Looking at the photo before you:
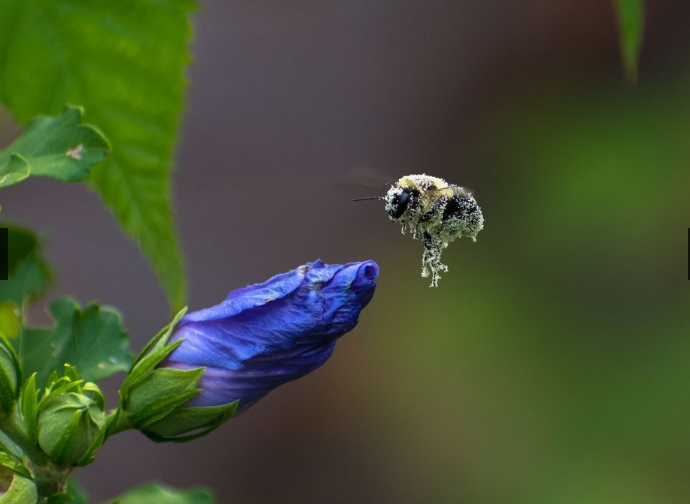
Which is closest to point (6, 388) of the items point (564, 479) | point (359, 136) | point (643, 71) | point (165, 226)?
point (165, 226)

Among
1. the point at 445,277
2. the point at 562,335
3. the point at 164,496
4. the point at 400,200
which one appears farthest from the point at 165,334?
the point at 562,335

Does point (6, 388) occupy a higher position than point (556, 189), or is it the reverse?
point (556, 189)

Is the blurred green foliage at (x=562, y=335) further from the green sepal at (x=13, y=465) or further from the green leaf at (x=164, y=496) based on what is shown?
the green sepal at (x=13, y=465)

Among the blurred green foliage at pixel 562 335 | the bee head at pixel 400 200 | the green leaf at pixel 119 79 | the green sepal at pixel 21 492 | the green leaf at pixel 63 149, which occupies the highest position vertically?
the blurred green foliage at pixel 562 335

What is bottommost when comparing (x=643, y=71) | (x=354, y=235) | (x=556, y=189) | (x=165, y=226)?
(x=165, y=226)

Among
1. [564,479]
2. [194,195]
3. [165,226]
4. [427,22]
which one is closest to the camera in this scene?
[165,226]

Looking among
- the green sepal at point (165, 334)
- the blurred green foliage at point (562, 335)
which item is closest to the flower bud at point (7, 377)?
the green sepal at point (165, 334)

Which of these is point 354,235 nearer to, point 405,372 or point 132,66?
point 405,372
